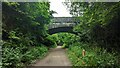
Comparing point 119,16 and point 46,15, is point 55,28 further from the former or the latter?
point 119,16

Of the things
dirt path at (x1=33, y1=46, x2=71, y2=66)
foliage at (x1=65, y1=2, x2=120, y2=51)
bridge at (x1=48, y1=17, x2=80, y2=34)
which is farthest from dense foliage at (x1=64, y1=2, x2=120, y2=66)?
bridge at (x1=48, y1=17, x2=80, y2=34)

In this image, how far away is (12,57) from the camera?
10.8 metres

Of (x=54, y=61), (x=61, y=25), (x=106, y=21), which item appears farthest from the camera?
(x=61, y=25)

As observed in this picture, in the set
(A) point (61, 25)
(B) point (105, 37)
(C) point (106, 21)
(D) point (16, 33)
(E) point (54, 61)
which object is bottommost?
(E) point (54, 61)

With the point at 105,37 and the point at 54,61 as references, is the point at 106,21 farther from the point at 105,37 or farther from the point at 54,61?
the point at 54,61

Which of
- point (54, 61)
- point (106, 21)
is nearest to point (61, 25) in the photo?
point (54, 61)

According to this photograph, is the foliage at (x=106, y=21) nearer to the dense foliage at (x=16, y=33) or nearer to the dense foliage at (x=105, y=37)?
the dense foliage at (x=105, y=37)

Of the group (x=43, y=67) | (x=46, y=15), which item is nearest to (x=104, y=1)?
(x=43, y=67)

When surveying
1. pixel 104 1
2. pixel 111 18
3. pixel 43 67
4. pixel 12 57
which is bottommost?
pixel 43 67

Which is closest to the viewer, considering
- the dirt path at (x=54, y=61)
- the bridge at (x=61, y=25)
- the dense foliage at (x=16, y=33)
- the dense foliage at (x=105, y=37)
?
the dense foliage at (x=105, y=37)

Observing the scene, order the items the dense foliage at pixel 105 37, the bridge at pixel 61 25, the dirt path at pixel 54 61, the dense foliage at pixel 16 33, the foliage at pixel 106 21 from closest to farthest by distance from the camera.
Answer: the dense foliage at pixel 105 37 < the dense foliage at pixel 16 33 < the foliage at pixel 106 21 < the dirt path at pixel 54 61 < the bridge at pixel 61 25

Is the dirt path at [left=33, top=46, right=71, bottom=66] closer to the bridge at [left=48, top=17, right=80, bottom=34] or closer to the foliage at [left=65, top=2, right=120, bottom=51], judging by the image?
the foliage at [left=65, top=2, right=120, bottom=51]

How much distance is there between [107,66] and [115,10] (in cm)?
328

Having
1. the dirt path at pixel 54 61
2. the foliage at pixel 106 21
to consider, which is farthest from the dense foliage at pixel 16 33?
the foliage at pixel 106 21
